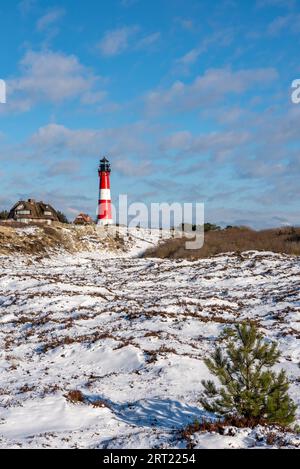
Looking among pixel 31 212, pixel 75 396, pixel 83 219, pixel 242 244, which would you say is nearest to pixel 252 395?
pixel 75 396

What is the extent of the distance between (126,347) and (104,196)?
5691cm

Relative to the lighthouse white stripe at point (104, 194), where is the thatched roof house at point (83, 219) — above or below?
below

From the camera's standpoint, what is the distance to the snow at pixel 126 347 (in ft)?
29.8

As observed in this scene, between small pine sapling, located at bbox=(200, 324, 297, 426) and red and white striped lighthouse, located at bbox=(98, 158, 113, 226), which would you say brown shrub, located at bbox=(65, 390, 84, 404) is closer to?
small pine sapling, located at bbox=(200, 324, 297, 426)

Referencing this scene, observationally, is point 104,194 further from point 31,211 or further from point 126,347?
point 126,347

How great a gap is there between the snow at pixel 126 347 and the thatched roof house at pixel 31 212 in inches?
2050

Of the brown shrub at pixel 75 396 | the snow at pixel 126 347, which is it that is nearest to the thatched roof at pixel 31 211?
the snow at pixel 126 347

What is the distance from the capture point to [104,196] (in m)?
71.1

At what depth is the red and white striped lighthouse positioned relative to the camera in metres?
71.2

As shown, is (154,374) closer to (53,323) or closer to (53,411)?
(53,411)

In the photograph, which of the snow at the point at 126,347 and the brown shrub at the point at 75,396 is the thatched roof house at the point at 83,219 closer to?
the snow at the point at 126,347

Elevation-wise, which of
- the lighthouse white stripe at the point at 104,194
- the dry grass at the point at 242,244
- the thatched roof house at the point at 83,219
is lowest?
the dry grass at the point at 242,244

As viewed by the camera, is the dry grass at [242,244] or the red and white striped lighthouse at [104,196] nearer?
the dry grass at [242,244]
